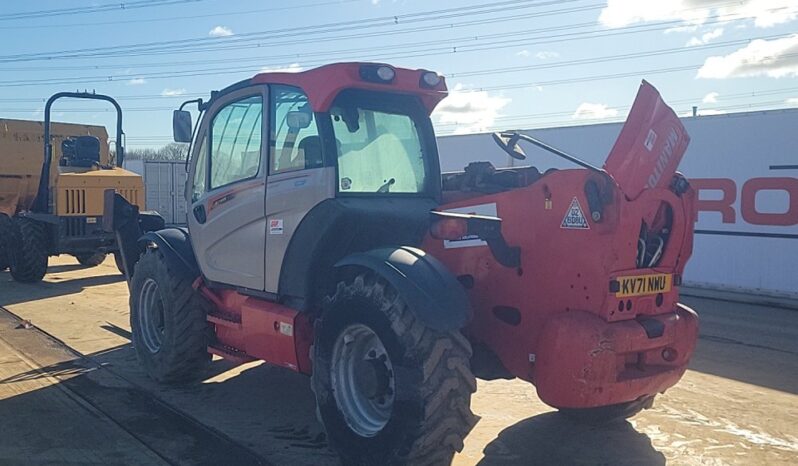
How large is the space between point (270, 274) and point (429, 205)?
48.4 inches

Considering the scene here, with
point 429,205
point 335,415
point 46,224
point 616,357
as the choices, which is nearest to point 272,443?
point 335,415

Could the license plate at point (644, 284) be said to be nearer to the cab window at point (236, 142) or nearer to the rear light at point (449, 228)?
the rear light at point (449, 228)

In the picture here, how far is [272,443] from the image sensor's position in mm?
4879

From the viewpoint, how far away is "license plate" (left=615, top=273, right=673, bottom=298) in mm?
4070

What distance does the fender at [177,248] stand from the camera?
624cm

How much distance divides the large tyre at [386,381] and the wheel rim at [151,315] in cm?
261

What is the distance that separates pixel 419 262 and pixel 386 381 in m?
0.70

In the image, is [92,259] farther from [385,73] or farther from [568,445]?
[568,445]

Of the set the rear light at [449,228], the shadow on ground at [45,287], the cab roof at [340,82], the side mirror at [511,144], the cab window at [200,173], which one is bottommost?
the shadow on ground at [45,287]

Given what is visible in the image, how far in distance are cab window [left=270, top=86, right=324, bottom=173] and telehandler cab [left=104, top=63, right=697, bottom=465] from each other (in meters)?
0.02

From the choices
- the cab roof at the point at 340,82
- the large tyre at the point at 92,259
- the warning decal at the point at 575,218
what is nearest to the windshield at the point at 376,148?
the cab roof at the point at 340,82

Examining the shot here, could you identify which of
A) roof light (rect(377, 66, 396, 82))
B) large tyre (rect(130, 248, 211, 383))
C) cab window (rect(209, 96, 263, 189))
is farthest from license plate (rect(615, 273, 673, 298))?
large tyre (rect(130, 248, 211, 383))

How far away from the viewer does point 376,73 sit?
4.87 meters

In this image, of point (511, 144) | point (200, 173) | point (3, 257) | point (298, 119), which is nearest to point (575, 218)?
point (511, 144)
